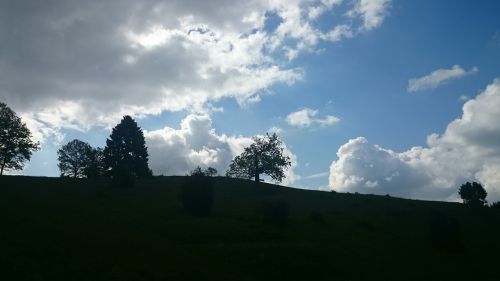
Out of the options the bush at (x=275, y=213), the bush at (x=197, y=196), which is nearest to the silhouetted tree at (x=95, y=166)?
the bush at (x=197, y=196)

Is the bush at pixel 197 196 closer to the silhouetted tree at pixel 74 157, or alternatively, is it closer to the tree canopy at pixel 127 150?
the tree canopy at pixel 127 150

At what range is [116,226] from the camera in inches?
1737

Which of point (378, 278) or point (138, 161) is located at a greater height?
point (138, 161)

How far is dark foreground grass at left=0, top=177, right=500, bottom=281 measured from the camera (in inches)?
1267

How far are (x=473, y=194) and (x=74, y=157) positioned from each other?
96.8 metres

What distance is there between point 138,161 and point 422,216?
56.8m

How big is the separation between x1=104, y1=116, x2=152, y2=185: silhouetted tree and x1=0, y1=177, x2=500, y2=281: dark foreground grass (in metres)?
14.6

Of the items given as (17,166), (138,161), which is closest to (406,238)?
(138,161)

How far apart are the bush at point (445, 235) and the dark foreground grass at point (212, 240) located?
24 cm

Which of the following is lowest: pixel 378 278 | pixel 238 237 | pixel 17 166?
pixel 378 278

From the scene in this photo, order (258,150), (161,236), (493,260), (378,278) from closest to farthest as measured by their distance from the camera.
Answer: (378,278) < (161,236) < (493,260) < (258,150)

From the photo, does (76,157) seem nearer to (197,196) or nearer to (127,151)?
(127,151)

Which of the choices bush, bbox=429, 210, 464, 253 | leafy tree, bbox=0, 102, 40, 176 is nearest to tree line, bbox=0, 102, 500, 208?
leafy tree, bbox=0, 102, 40, 176

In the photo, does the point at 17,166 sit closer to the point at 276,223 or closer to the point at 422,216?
the point at 276,223
